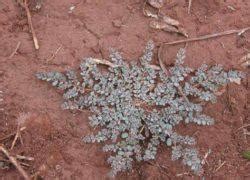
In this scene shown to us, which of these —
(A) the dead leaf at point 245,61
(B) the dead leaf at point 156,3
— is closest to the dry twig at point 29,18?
(B) the dead leaf at point 156,3

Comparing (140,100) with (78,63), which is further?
(78,63)

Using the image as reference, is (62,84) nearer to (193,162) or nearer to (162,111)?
(162,111)

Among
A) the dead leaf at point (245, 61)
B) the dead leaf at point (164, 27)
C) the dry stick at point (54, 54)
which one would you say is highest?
the dead leaf at point (164, 27)

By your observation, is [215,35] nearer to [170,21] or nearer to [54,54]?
[170,21]

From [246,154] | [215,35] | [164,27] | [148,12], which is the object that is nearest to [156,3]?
[148,12]

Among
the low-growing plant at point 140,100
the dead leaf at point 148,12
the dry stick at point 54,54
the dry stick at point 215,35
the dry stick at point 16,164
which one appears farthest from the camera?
the dead leaf at point 148,12

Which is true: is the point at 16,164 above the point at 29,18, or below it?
below

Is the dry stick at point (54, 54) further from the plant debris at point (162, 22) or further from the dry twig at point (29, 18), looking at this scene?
the plant debris at point (162, 22)

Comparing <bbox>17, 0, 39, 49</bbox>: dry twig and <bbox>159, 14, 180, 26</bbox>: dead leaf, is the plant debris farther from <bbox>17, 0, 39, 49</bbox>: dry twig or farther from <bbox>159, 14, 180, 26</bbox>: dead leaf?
<bbox>17, 0, 39, 49</bbox>: dry twig
